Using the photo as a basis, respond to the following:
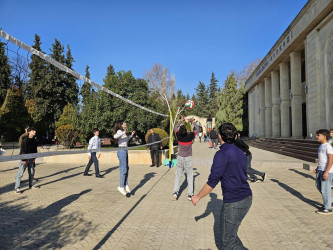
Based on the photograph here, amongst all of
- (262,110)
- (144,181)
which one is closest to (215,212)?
(144,181)

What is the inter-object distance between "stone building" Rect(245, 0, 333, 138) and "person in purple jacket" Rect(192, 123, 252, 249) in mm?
13776

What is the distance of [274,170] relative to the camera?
470 inches

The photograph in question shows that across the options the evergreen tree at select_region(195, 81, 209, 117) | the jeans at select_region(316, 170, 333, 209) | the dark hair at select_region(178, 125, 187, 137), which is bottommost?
the jeans at select_region(316, 170, 333, 209)

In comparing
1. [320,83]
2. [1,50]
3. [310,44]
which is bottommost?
[1,50]

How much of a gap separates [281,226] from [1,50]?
5.88m

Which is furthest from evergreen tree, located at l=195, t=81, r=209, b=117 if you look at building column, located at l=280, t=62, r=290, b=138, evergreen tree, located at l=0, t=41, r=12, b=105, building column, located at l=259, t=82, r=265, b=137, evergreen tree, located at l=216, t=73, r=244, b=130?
evergreen tree, located at l=0, t=41, r=12, b=105

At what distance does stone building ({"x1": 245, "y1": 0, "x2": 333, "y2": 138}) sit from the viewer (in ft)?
47.0

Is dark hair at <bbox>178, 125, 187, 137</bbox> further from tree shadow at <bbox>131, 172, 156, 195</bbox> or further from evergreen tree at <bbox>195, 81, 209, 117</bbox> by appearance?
evergreen tree at <bbox>195, 81, 209, 117</bbox>

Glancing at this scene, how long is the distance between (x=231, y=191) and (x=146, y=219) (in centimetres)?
285

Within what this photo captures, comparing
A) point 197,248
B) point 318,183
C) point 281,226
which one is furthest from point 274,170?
point 197,248

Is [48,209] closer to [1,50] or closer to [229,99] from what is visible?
[1,50]

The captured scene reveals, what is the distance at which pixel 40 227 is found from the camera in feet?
15.6

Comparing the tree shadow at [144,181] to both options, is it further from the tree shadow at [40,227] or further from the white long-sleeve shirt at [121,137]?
the tree shadow at [40,227]

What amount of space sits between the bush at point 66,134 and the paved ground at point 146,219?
13.5 m
